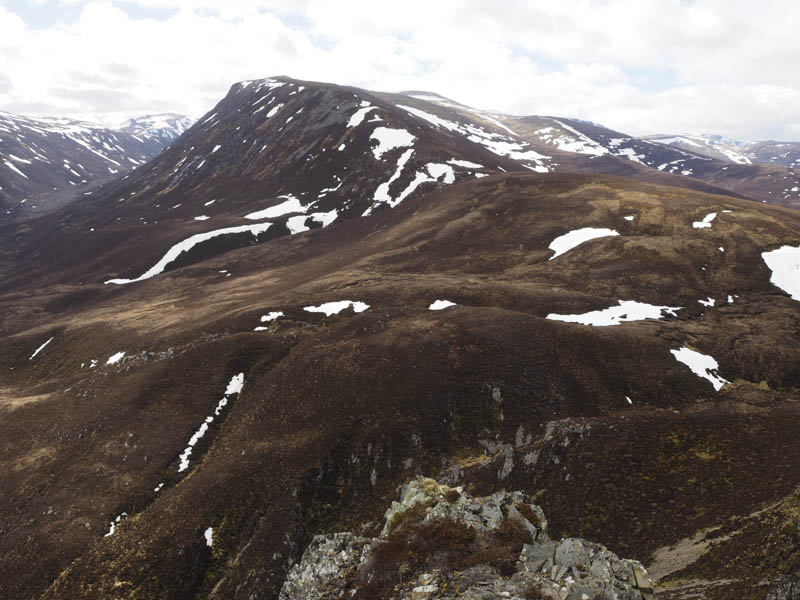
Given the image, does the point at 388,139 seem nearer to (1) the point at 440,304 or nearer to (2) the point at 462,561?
(1) the point at 440,304

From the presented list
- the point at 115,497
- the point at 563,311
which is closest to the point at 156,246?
the point at 115,497

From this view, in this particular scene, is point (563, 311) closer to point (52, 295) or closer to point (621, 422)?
point (621, 422)

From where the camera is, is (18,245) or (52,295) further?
(18,245)

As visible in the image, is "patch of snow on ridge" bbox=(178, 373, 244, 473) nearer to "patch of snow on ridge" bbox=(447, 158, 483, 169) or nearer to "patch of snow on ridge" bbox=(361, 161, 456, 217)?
"patch of snow on ridge" bbox=(361, 161, 456, 217)

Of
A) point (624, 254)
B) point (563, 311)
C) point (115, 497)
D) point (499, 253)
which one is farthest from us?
point (499, 253)

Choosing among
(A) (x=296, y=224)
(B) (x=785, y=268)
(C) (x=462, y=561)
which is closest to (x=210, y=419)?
(C) (x=462, y=561)

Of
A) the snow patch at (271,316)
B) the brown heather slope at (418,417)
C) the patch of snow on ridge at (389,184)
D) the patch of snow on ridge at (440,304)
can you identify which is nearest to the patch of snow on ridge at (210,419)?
the brown heather slope at (418,417)

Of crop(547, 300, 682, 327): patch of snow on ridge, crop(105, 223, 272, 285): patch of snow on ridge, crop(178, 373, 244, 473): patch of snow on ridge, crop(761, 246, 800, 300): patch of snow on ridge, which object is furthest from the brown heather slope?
crop(105, 223, 272, 285): patch of snow on ridge

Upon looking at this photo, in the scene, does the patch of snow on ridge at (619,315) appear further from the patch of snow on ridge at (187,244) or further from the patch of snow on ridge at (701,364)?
the patch of snow on ridge at (187,244)
